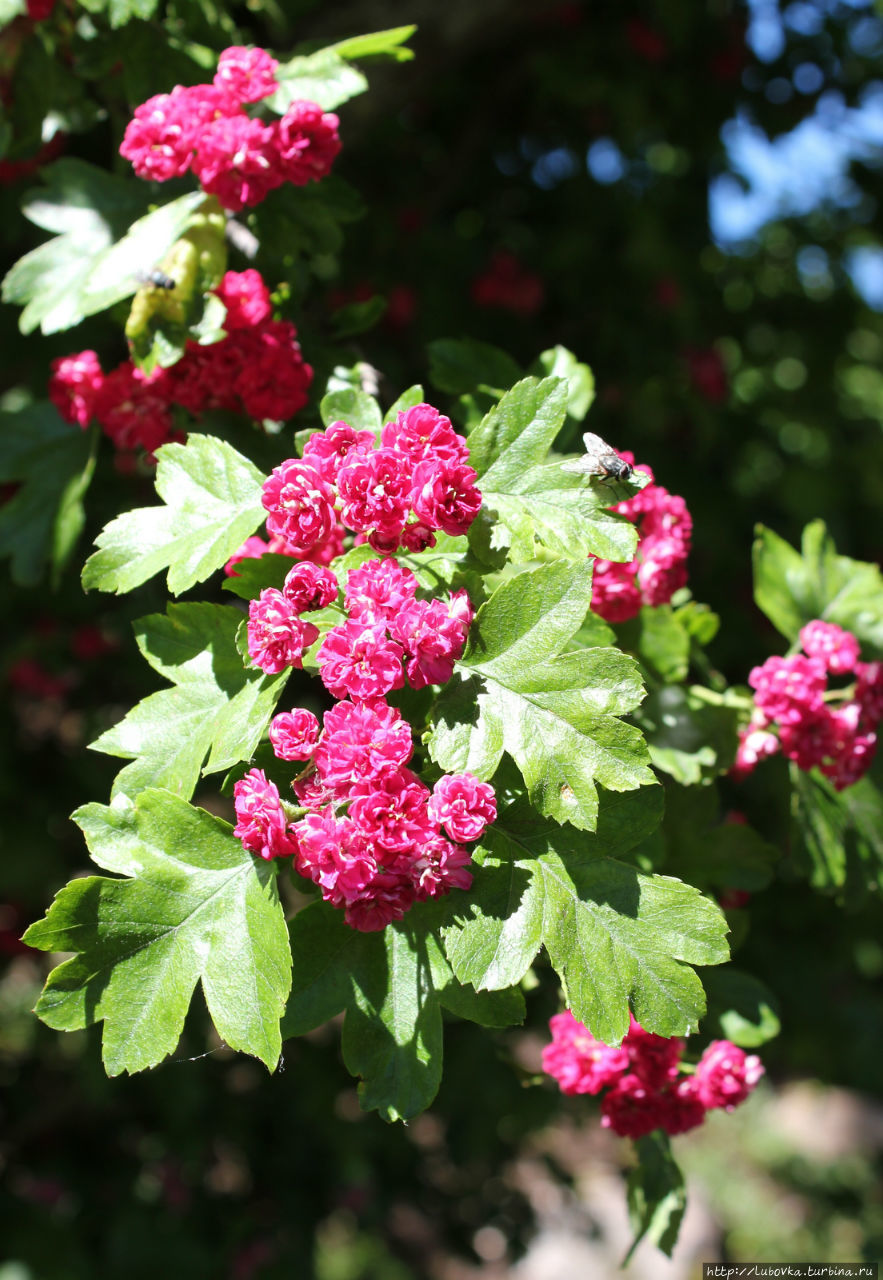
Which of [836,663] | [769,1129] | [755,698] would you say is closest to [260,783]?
[755,698]

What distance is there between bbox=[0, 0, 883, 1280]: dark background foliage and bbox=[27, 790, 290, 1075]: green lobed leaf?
1.72 m

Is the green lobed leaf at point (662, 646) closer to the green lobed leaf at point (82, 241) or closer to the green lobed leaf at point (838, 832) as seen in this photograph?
the green lobed leaf at point (838, 832)

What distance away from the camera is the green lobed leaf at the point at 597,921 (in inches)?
48.9

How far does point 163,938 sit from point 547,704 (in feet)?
1.80

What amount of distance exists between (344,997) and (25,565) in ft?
3.90

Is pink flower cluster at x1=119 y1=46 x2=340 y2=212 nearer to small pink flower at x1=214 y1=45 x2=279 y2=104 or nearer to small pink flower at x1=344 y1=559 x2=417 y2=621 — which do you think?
small pink flower at x1=214 y1=45 x2=279 y2=104

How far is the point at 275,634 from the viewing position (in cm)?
122

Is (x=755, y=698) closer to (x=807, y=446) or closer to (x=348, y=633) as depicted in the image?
(x=348, y=633)

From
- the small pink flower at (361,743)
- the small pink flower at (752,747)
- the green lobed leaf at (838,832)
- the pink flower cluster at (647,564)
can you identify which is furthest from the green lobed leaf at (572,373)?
the small pink flower at (361,743)

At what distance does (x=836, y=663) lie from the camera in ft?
5.63

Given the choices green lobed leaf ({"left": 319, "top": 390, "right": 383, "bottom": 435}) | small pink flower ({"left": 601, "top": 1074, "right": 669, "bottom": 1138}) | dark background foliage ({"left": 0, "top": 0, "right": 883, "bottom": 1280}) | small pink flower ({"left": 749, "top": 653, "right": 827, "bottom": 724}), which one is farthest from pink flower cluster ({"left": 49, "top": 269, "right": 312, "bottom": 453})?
dark background foliage ({"left": 0, "top": 0, "right": 883, "bottom": 1280})

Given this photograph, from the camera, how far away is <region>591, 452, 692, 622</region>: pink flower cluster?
1525mm

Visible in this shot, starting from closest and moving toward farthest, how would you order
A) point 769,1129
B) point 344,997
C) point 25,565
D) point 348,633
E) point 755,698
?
point 348,633, point 344,997, point 755,698, point 25,565, point 769,1129

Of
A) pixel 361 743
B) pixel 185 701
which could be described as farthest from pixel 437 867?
pixel 185 701
